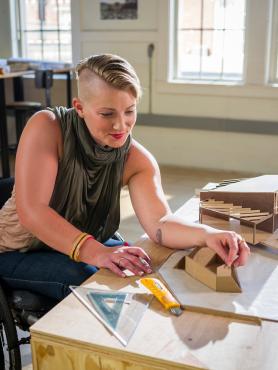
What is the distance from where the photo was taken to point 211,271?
1.05 metres

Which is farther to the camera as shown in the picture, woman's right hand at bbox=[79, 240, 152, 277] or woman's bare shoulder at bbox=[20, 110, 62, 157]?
woman's bare shoulder at bbox=[20, 110, 62, 157]

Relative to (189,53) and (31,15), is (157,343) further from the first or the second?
(31,15)

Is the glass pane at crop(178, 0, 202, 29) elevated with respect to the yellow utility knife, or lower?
elevated

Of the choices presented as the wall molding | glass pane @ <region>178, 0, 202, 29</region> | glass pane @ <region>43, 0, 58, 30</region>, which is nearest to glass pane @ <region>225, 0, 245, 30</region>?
glass pane @ <region>178, 0, 202, 29</region>

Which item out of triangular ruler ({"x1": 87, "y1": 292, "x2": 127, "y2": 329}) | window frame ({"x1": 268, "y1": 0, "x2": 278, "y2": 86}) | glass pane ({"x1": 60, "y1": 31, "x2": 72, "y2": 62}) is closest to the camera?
triangular ruler ({"x1": 87, "y1": 292, "x2": 127, "y2": 329})

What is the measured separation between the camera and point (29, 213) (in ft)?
4.17

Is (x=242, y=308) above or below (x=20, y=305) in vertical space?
above

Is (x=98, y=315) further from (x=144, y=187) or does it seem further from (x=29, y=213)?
(x=144, y=187)

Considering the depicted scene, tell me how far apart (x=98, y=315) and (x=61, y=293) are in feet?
1.27

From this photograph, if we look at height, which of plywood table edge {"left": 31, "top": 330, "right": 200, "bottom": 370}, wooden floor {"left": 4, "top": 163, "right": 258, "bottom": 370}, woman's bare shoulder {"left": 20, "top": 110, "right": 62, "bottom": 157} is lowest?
wooden floor {"left": 4, "top": 163, "right": 258, "bottom": 370}

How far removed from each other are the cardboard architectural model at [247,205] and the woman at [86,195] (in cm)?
13

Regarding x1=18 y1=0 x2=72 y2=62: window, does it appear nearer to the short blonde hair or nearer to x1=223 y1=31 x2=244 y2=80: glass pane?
x1=223 y1=31 x2=244 y2=80: glass pane

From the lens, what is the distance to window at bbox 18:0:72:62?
18.2 feet

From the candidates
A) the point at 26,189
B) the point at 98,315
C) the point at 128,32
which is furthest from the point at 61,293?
the point at 128,32
